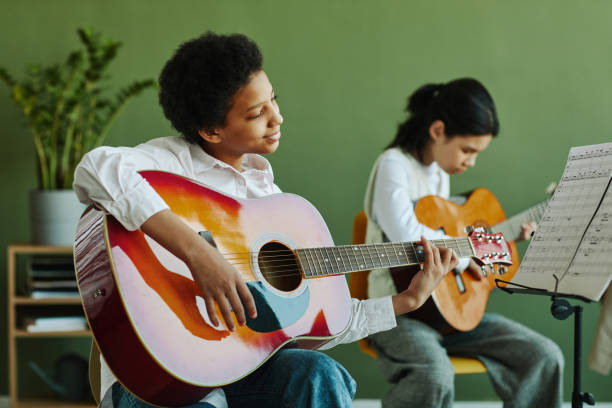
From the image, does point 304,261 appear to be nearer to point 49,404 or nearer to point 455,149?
point 455,149

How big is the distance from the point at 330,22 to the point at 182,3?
0.68 meters

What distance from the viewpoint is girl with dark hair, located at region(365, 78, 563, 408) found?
1959 millimetres

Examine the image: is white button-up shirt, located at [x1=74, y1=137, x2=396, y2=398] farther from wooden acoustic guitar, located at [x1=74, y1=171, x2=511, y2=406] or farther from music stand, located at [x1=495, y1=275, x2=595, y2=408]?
music stand, located at [x1=495, y1=275, x2=595, y2=408]

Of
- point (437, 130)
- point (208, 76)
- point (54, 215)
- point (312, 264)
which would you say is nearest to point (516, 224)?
point (437, 130)

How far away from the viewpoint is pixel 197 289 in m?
1.20

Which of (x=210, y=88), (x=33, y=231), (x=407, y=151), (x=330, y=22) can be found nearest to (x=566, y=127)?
(x=407, y=151)

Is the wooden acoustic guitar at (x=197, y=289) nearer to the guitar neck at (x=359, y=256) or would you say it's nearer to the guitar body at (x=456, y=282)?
the guitar neck at (x=359, y=256)

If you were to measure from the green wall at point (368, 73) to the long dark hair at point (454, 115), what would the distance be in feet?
1.71

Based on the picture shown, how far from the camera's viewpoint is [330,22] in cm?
286

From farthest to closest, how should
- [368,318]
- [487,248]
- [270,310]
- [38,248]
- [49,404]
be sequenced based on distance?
1. [49,404]
2. [38,248]
3. [487,248]
4. [368,318]
5. [270,310]

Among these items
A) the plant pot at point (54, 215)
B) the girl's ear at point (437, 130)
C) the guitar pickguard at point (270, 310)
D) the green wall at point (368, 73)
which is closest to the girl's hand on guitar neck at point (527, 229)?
the girl's ear at point (437, 130)

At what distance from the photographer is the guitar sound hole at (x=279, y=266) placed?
53.3 inches

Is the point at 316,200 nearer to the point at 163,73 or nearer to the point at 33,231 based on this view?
the point at 33,231

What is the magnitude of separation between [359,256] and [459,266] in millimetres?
734
